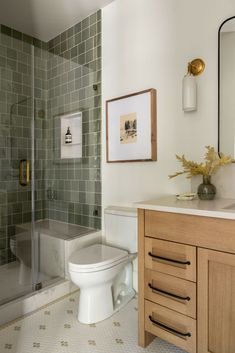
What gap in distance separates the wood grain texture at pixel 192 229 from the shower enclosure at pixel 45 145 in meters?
1.13

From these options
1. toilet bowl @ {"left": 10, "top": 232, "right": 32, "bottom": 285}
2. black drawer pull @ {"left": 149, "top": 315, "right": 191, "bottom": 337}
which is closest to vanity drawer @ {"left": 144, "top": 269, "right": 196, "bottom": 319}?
black drawer pull @ {"left": 149, "top": 315, "right": 191, "bottom": 337}

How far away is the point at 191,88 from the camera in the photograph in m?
1.66

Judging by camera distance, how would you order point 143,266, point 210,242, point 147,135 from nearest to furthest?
point 210,242
point 143,266
point 147,135

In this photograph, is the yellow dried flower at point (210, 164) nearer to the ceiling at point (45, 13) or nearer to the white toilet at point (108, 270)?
the white toilet at point (108, 270)

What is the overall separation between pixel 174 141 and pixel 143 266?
3.06ft

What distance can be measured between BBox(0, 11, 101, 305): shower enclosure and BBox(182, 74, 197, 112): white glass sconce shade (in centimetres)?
98

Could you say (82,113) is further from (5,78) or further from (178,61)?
(178,61)

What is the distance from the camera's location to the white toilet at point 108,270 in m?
1.68

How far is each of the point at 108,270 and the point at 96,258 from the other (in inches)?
4.9

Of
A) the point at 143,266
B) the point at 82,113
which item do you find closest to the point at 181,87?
→ the point at 82,113

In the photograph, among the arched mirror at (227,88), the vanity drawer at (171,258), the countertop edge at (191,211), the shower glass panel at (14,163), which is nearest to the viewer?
the countertop edge at (191,211)

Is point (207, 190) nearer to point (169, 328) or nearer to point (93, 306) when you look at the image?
point (169, 328)

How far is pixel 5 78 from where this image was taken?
7.98 ft

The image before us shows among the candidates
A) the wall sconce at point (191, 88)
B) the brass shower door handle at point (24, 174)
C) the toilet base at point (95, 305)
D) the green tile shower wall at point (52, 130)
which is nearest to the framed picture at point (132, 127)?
the green tile shower wall at point (52, 130)
